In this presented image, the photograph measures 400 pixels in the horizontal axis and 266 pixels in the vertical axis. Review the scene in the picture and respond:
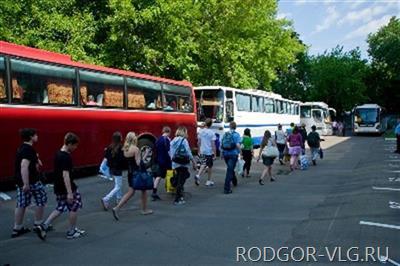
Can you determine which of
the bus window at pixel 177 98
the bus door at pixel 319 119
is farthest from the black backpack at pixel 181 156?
the bus door at pixel 319 119

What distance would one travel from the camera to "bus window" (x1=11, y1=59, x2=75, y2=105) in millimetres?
12961

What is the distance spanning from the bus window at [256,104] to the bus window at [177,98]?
890 centimetres

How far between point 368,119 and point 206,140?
140 feet

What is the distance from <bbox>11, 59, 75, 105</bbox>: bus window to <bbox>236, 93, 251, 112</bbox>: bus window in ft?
42.6

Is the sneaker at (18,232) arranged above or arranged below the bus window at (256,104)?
below

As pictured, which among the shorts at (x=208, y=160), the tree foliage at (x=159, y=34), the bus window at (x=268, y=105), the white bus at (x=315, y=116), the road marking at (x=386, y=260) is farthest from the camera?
the white bus at (x=315, y=116)

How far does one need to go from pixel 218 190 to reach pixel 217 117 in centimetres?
1128

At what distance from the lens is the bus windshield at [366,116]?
174ft

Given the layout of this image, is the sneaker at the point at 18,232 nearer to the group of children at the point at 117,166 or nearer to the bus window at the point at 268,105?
the group of children at the point at 117,166

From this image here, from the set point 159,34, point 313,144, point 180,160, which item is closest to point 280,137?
point 313,144

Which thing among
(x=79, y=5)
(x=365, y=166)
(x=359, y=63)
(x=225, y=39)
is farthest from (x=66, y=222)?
(x=359, y=63)

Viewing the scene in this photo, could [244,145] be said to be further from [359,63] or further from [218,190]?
[359,63]

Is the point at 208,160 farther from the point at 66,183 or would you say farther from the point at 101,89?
the point at 66,183

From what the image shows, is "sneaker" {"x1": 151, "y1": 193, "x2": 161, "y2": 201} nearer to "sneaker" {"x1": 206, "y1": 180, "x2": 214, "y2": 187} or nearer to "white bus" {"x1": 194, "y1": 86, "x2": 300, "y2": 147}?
"sneaker" {"x1": 206, "y1": 180, "x2": 214, "y2": 187}
